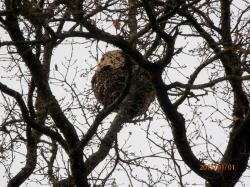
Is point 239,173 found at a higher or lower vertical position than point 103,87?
lower

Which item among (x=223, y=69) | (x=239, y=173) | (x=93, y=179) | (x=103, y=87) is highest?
(x=103, y=87)

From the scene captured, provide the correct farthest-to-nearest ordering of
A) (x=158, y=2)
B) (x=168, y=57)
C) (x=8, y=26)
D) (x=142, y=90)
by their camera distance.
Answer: (x=142, y=90)
(x=158, y=2)
(x=8, y=26)
(x=168, y=57)

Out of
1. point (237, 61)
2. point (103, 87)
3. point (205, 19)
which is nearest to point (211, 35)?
point (205, 19)

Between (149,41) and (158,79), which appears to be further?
(149,41)

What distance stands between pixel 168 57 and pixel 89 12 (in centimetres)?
81

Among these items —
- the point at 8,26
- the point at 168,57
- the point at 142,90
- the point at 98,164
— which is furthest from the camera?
the point at 142,90

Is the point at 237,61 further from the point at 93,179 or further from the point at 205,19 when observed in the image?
the point at 93,179

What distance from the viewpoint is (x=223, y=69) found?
5184 millimetres
